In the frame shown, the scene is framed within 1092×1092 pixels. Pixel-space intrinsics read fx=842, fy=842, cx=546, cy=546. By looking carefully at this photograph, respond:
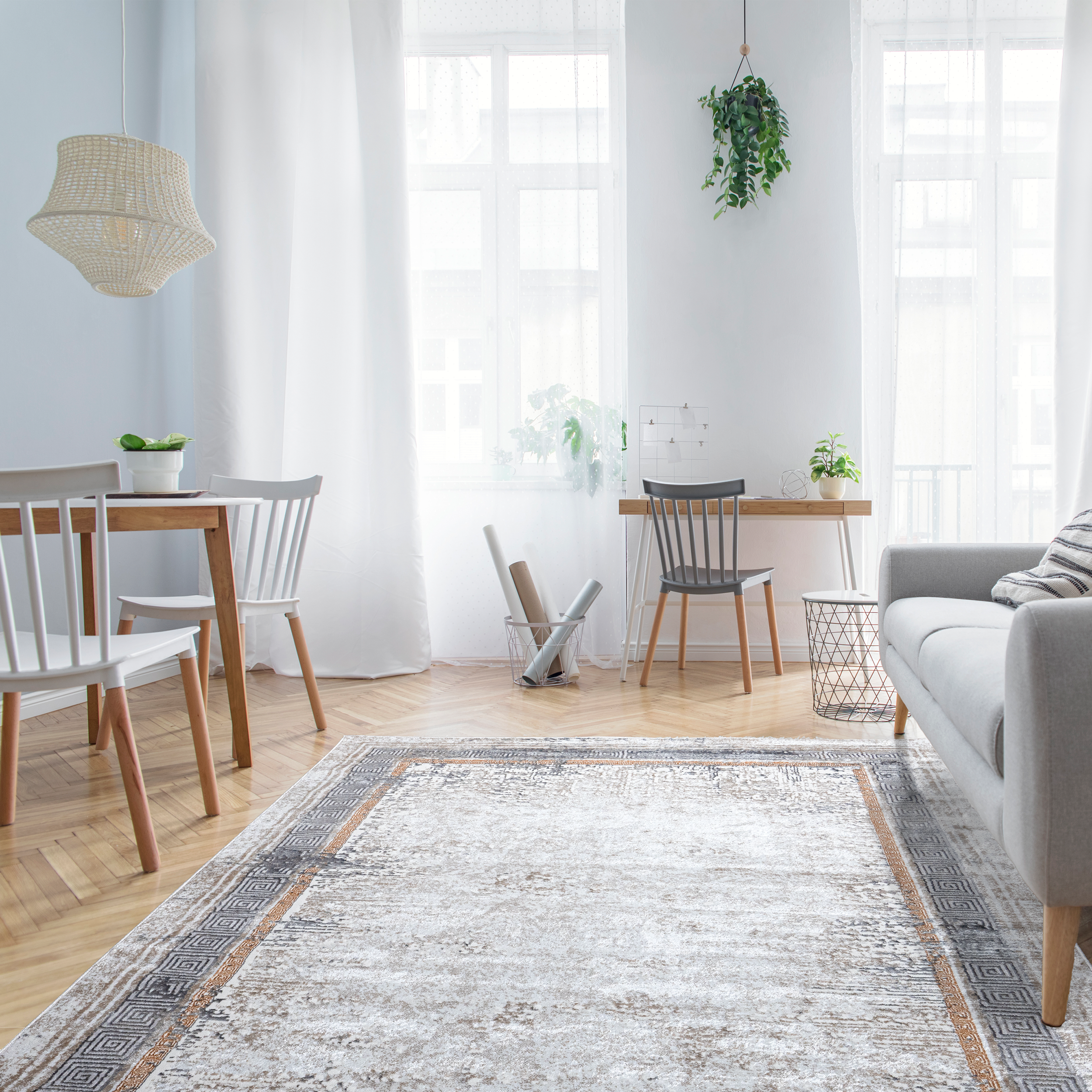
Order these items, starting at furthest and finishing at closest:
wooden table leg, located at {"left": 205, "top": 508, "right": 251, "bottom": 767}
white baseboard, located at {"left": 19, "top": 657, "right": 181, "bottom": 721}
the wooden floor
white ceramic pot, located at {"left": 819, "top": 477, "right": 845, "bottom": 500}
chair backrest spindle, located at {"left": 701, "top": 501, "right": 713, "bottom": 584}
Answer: white ceramic pot, located at {"left": 819, "top": 477, "right": 845, "bottom": 500}, chair backrest spindle, located at {"left": 701, "top": 501, "right": 713, "bottom": 584}, white baseboard, located at {"left": 19, "top": 657, "right": 181, "bottom": 721}, wooden table leg, located at {"left": 205, "top": 508, "right": 251, "bottom": 767}, the wooden floor

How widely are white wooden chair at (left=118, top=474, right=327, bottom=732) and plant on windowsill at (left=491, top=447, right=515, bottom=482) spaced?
39.6 inches

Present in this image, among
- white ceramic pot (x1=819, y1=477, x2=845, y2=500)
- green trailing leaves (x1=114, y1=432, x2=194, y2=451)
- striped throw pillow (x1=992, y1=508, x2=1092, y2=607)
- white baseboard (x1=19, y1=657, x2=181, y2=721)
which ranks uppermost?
green trailing leaves (x1=114, y1=432, x2=194, y2=451)

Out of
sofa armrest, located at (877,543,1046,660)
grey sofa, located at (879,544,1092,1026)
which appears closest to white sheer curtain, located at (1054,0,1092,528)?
sofa armrest, located at (877,543,1046,660)

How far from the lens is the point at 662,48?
145 inches

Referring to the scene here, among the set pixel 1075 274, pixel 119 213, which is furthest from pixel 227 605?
pixel 1075 274

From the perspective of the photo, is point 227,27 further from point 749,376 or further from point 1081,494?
point 1081,494

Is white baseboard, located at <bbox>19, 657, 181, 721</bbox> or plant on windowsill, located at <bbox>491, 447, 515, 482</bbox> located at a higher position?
plant on windowsill, located at <bbox>491, 447, 515, 482</bbox>

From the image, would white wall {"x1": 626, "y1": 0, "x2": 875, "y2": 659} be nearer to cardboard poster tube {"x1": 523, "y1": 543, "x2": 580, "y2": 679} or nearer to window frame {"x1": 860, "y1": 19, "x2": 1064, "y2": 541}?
window frame {"x1": 860, "y1": 19, "x2": 1064, "y2": 541}

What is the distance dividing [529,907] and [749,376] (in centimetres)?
283

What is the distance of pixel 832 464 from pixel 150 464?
8.33 ft

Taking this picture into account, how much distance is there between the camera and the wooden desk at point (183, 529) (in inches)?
73.5

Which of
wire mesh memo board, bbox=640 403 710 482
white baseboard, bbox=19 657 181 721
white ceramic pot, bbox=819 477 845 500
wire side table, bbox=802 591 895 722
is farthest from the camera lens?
wire mesh memo board, bbox=640 403 710 482

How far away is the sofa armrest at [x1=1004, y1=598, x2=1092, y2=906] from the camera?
1.09 m

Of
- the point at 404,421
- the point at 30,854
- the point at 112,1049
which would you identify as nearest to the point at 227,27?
the point at 404,421
